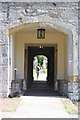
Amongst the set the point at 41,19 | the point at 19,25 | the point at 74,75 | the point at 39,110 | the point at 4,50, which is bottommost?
the point at 39,110

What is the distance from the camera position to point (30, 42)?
13.3 meters

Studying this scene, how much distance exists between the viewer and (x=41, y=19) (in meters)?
9.76

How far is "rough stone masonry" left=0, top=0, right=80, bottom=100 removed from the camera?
974cm

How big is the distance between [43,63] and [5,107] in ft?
104

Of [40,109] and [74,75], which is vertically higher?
[74,75]

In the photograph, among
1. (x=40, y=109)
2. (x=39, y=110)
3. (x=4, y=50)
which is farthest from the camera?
(x=4, y=50)

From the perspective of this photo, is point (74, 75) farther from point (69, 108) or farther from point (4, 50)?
point (4, 50)

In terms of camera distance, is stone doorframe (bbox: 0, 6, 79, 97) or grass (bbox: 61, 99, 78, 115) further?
stone doorframe (bbox: 0, 6, 79, 97)

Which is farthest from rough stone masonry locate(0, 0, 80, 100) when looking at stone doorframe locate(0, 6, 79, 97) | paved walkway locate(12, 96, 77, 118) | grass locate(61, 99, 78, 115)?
→ paved walkway locate(12, 96, 77, 118)

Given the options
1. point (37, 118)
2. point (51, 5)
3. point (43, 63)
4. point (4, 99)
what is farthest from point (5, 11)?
point (43, 63)

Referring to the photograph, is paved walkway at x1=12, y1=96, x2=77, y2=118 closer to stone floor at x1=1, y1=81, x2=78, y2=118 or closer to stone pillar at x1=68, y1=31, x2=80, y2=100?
stone floor at x1=1, y1=81, x2=78, y2=118

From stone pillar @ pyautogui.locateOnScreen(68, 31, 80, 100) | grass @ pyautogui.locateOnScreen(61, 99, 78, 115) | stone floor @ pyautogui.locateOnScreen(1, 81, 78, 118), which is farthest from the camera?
stone pillar @ pyautogui.locateOnScreen(68, 31, 80, 100)

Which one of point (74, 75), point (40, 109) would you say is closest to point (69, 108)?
point (40, 109)

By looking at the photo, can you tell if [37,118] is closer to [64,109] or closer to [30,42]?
[64,109]
